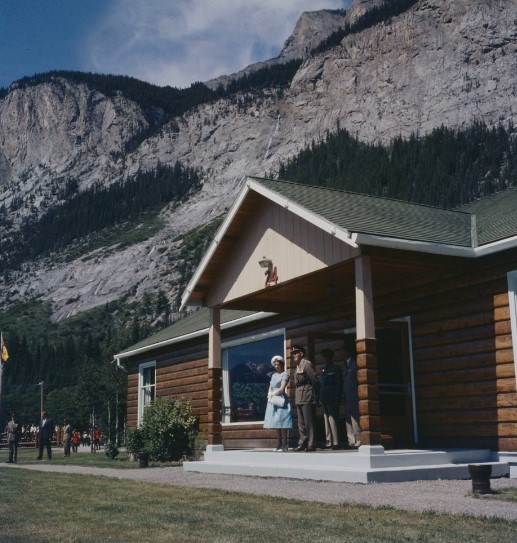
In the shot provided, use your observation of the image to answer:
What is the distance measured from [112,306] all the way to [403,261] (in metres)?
95.0

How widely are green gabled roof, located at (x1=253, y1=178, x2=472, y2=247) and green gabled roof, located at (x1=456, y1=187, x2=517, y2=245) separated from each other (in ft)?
0.77

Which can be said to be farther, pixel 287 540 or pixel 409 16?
pixel 409 16

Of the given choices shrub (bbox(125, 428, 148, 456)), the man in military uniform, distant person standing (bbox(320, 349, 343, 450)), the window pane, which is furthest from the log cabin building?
the window pane

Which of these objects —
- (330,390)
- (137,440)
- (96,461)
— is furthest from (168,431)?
(330,390)

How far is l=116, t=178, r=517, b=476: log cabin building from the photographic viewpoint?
1037cm

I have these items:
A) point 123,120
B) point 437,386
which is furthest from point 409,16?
point 437,386

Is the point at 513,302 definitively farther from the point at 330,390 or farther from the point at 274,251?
the point at 274,251

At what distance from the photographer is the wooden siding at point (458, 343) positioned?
34.5 ft

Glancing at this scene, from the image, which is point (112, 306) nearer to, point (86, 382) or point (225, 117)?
point (225, 117)

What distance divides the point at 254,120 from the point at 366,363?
A: 123 meters

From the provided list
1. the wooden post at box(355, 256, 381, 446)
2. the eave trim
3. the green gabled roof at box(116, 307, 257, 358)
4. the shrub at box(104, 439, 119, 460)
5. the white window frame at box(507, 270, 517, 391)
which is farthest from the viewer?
the shrub at box(104, 439, 119, 460)

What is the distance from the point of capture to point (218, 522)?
20.5ft

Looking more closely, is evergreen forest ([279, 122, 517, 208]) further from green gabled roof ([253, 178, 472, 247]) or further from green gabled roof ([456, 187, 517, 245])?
green gabled roof ([253, 178, 472, 247])

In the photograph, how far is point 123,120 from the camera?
15412cm
